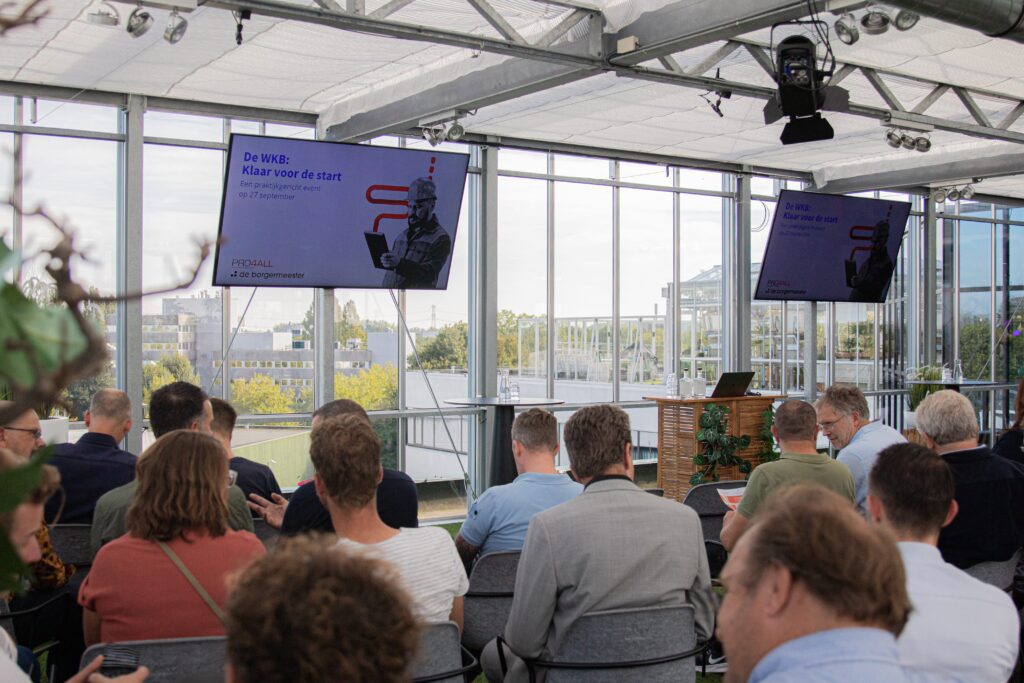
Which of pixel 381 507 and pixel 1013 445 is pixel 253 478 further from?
pixel 1013 445

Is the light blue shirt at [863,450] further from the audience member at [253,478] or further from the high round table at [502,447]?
the high round table at [502,447]

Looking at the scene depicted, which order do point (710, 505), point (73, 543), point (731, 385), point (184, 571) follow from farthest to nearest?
point (731, 385)
point (710, 505)
point (73, 543)
point (184, 571)

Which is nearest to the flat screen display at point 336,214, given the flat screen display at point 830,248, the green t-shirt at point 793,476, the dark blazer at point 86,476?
the dark blazer at point 86,476

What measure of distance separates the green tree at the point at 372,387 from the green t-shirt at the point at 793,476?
5543 millimetres

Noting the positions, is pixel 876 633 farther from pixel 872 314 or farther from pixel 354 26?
pixel 872 314

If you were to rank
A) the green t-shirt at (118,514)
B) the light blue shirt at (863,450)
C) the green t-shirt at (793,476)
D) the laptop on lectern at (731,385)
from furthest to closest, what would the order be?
the laptop on lectern at (731,385) → the light blue shirt at (863,450) → the green t-shirt at (793,476) → the green t-shirt at (118,514)

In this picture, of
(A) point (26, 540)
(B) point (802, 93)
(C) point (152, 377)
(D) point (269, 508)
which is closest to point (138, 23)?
(D) point (269, 508)

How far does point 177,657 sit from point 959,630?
1.76 metres

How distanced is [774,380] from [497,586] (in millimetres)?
9290

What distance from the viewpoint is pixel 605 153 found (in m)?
10.3

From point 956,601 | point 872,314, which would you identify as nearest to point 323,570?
point 956,601

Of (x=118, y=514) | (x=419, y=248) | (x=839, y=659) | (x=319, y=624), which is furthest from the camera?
(x=419, y=248)

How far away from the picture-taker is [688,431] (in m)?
8.73

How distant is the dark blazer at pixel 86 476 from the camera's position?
13.0 feet
